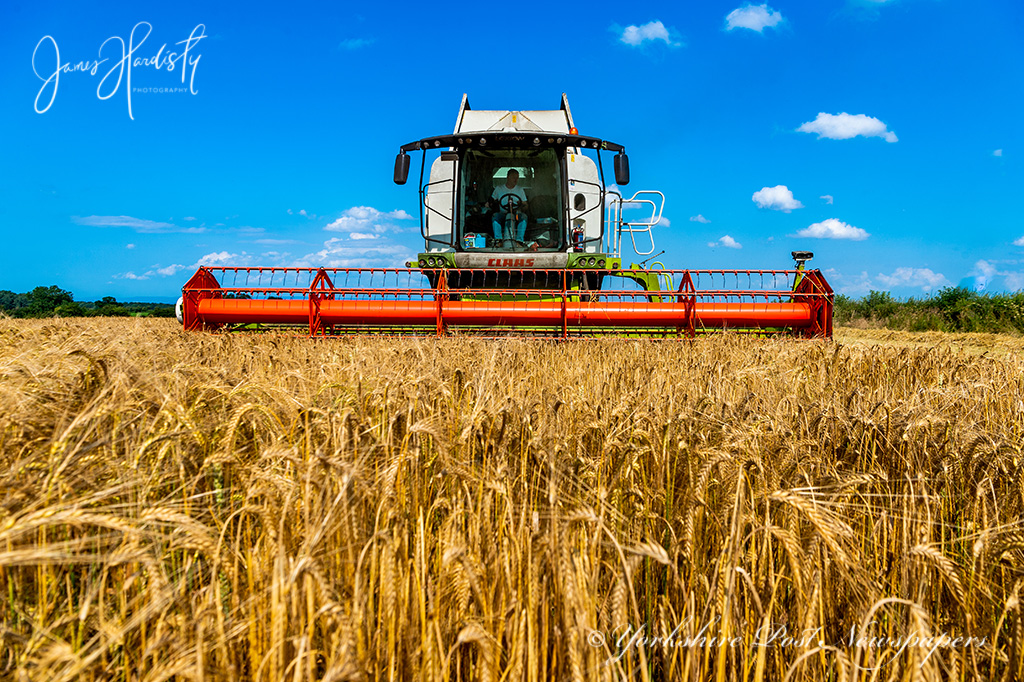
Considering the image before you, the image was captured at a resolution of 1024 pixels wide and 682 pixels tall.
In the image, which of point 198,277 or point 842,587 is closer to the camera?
point 842,587

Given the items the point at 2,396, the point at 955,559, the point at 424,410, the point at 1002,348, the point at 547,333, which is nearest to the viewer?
the point at 2,396

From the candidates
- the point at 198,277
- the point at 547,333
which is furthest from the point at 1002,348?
the point at 198,277

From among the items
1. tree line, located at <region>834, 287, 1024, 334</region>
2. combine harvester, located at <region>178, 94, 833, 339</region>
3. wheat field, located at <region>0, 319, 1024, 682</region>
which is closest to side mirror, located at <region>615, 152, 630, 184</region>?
combine harvester, located at <region>178, 94, 833, 339</region>

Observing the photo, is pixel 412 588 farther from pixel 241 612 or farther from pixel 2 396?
pixel 2 396

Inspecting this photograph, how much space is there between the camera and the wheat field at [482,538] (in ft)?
3.15

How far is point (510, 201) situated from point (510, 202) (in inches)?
0.5

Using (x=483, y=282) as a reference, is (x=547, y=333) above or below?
below

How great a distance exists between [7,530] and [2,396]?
2.60ft

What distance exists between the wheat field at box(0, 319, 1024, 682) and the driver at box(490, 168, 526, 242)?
5.95 meters

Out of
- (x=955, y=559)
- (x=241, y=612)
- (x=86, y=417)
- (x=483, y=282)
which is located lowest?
(x=955, y=559)

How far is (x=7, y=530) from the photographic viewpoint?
0.90m

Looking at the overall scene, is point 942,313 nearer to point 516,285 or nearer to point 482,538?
point 516,285

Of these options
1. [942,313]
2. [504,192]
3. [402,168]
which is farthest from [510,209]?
[942,313]

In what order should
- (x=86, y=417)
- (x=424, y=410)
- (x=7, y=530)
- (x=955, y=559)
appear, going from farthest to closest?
1. (x=424, y=410)
2. (x=955, y=559)
3. (x=86, y=417)
4. (x=7, y=530)
